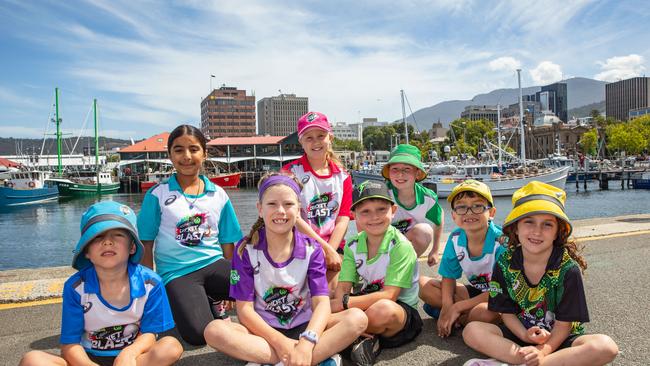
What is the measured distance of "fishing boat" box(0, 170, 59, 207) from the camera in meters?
39.1

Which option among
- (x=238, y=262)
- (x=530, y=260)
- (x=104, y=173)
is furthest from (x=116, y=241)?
(x=104, y=173)

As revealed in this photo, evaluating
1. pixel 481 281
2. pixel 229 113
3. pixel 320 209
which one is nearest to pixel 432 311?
pixel 481 281

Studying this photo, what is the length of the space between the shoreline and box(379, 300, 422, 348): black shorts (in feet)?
10.0

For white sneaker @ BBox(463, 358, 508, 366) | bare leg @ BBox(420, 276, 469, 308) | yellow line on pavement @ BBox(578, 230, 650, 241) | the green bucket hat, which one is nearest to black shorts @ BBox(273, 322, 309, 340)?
white sneaker @ BBox(463, 358, 508, 366)

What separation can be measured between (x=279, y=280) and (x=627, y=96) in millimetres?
202599

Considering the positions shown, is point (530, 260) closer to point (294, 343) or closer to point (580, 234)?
point (294, 343)

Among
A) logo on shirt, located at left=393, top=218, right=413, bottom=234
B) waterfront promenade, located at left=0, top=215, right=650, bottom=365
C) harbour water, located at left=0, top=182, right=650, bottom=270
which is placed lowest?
harbour water, located at left=0, top=182, right=650, bottom=270

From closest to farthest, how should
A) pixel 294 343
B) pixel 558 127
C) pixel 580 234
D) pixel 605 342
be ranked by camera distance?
1. pixel 605 342
2. pixel 294 343
3. pixel 580 234
4. pixel 558 127

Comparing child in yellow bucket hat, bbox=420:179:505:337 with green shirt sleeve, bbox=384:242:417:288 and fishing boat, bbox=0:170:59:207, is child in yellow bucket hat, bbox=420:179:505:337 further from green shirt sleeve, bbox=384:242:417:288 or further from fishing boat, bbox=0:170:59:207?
fishing boat, bbox=0:170:59:207

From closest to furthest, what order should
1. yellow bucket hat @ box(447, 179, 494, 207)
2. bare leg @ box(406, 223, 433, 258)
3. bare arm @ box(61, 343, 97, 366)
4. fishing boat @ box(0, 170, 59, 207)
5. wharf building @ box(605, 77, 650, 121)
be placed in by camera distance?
bare arm @ box(61, 343, 97, 366)
yellow bucket hat @ box(447, 179, 494, 207)
bare leg @ box(406, 223, 433, 258)
fishing boat @ box(0, 170, 59, 207)
wharf building @ box(605, 77, 650, 121)

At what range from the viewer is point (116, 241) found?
8.21 ft

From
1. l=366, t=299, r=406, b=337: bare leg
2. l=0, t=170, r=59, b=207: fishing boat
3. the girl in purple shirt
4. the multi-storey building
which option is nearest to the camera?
the girl in purple shirt

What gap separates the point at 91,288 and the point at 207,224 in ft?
3.71

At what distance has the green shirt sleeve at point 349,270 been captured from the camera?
305 cm
